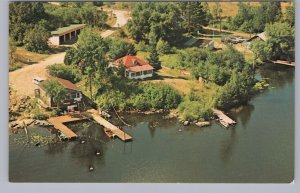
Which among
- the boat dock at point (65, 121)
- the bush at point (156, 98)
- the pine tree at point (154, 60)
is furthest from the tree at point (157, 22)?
the boat dock at point (65, 121)

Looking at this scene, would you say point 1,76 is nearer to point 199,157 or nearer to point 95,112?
point 95,112

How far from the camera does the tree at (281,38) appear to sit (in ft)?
17.2

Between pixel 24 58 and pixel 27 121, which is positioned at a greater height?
pixel 24 58

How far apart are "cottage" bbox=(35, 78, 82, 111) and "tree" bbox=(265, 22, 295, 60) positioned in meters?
1.57

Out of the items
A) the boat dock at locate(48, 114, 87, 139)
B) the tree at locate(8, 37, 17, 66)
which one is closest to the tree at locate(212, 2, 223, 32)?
the boat dock at locate(48, 114, 87, 139)

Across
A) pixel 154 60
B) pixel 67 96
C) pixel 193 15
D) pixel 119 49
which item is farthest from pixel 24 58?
pixel 193 15

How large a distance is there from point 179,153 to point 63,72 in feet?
3.61

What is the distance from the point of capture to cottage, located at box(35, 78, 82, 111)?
5.26 m

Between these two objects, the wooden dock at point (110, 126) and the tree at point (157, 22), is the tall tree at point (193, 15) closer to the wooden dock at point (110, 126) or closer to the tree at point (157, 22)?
the tree at point (157, 22)

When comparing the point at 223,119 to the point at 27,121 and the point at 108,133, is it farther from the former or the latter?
the point at 27,121

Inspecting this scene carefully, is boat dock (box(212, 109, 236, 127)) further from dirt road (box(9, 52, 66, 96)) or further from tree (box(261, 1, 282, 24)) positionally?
dirt road (box(9, 52, 66, 96))

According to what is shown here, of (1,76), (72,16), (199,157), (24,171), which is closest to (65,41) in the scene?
(72,16)

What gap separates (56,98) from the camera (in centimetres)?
527

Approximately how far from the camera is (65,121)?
5242 mm
